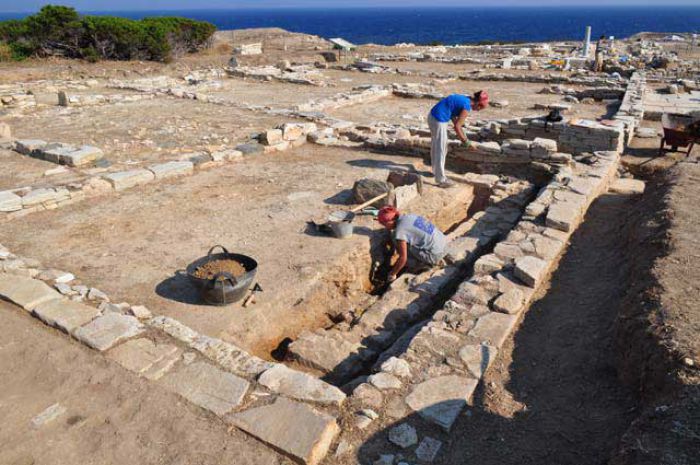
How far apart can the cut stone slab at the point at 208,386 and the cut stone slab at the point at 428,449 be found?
1400 mm

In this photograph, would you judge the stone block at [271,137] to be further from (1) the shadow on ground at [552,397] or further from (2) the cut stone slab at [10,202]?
(1) the shadow on ground at [552,397]

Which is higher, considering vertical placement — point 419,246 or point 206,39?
point 206,39

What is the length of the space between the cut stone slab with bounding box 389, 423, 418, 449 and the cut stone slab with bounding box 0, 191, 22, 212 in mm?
6849

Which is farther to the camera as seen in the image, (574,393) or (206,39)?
(206,39)

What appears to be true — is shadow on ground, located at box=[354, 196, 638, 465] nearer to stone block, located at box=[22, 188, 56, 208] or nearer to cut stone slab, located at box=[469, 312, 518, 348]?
cut stone slab, located at box=[469, 312, 518, 348]

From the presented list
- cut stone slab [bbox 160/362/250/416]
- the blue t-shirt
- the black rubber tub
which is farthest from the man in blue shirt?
cut stone slab [bbox 160/362/250/416]

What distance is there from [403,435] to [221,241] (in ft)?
13.5

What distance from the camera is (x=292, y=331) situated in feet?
19.3

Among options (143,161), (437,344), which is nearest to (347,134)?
(143,161)

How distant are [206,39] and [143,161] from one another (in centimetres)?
2270

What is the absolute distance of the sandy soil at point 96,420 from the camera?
348 cm

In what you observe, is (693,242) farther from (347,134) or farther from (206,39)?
(206,39)

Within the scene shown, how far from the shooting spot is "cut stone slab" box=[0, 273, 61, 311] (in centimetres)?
510

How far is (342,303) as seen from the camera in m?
6.59
